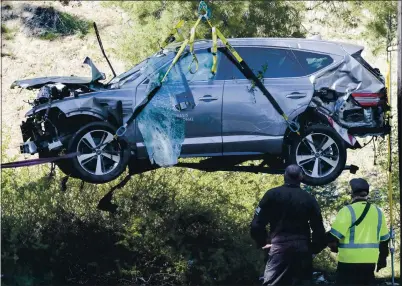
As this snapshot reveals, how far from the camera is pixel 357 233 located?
8.25 meters

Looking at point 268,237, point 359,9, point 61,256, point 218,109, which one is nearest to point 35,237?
point 61,256

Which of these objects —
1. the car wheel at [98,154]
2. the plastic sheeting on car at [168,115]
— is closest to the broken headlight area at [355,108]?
the plastic sheeting on car at [168,115]

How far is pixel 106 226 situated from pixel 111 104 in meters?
3.17

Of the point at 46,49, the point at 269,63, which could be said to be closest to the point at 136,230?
the point at 269,63

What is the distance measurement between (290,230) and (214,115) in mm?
1855

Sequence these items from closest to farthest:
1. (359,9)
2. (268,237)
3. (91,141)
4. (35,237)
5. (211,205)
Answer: (268,237) < (91,141) < (35,237) < (211,205) < (359,9)

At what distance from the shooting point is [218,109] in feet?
31.1

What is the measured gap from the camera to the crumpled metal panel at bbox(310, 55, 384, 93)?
380 inches

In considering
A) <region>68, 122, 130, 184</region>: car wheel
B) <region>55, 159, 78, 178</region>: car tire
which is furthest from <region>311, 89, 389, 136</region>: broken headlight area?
<region>55, 159, 78, 178</region>: car tire

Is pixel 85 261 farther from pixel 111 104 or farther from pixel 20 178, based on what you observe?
pixel 111 104

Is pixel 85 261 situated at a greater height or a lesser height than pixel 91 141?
lesser

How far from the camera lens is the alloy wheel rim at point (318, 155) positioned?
9.67 metres

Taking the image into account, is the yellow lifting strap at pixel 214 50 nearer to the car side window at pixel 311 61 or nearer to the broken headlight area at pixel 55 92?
the car side window at pixel 311 61

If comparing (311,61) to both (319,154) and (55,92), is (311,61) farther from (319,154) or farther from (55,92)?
(55,92)
